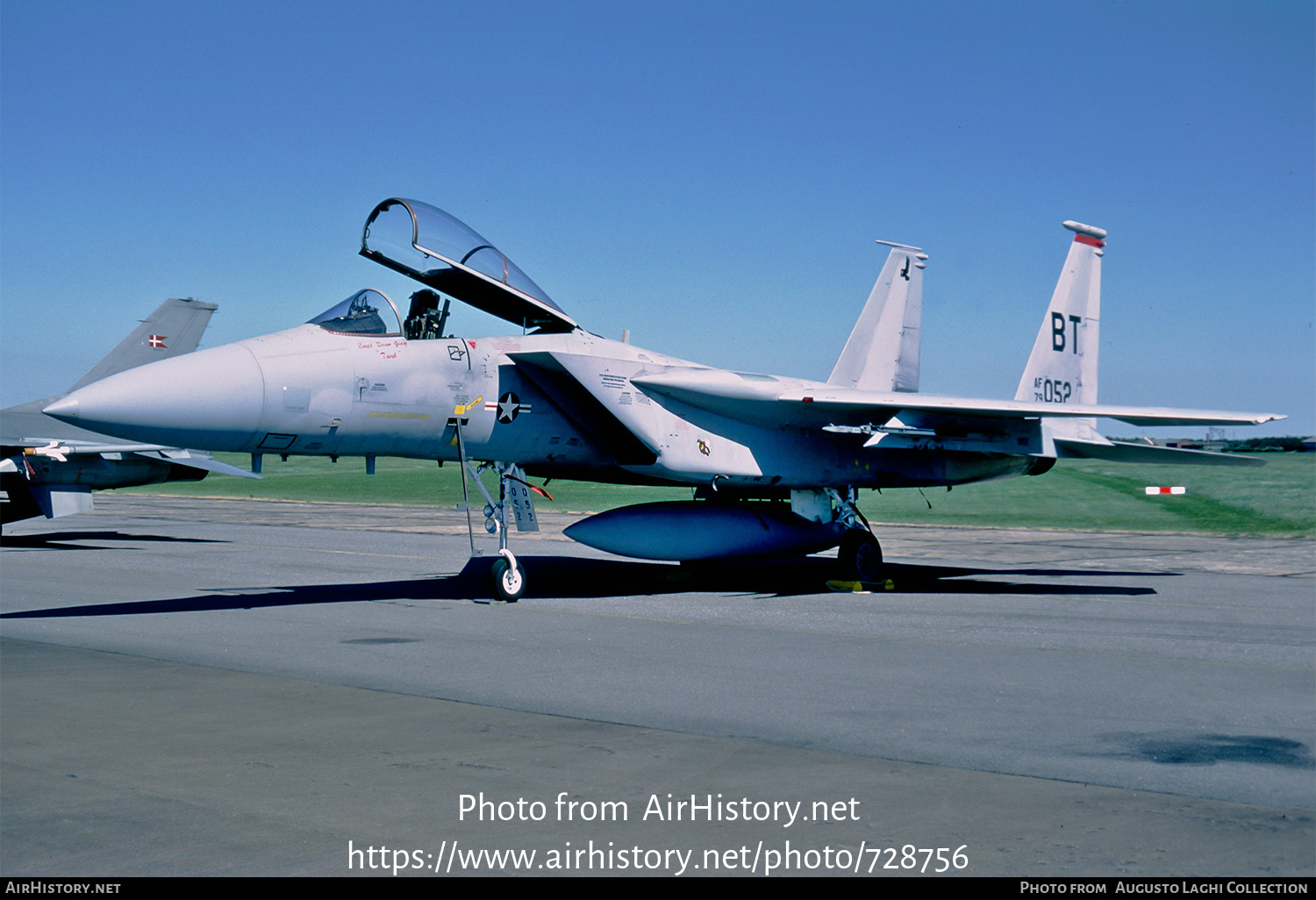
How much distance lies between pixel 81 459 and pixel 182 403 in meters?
13.1

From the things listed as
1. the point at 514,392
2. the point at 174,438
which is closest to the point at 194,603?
the point at 174,438

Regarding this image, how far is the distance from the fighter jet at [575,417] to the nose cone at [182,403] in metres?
0.02

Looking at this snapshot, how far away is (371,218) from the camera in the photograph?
11.5 m

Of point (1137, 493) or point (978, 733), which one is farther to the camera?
point (1137, 493)

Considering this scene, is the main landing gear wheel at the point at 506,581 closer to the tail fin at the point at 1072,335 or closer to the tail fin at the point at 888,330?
the tail fin at the point at 888,330

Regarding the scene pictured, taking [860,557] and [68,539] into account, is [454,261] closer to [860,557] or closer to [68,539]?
[860,557]

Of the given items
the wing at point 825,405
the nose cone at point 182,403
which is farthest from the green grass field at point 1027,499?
the nose cone at point 182,403

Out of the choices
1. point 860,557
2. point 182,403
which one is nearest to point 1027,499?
point 860,557

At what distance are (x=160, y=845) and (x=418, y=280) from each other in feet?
26.9

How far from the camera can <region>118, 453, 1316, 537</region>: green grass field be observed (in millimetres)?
27812

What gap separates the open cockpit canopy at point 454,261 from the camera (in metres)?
11.4

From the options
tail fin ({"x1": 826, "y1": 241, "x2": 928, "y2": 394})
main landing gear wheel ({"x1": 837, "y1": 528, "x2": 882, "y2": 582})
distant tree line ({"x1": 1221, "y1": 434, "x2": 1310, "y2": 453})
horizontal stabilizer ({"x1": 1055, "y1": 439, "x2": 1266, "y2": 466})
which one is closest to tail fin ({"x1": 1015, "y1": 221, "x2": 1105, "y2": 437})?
horizontal stabilizer ({"x1": 1055, "y1": 439, "x2": 1266, "y2": 466})

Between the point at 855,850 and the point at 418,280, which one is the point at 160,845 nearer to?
the point at 855,850

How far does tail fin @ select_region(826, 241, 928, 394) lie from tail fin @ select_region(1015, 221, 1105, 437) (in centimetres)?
187
